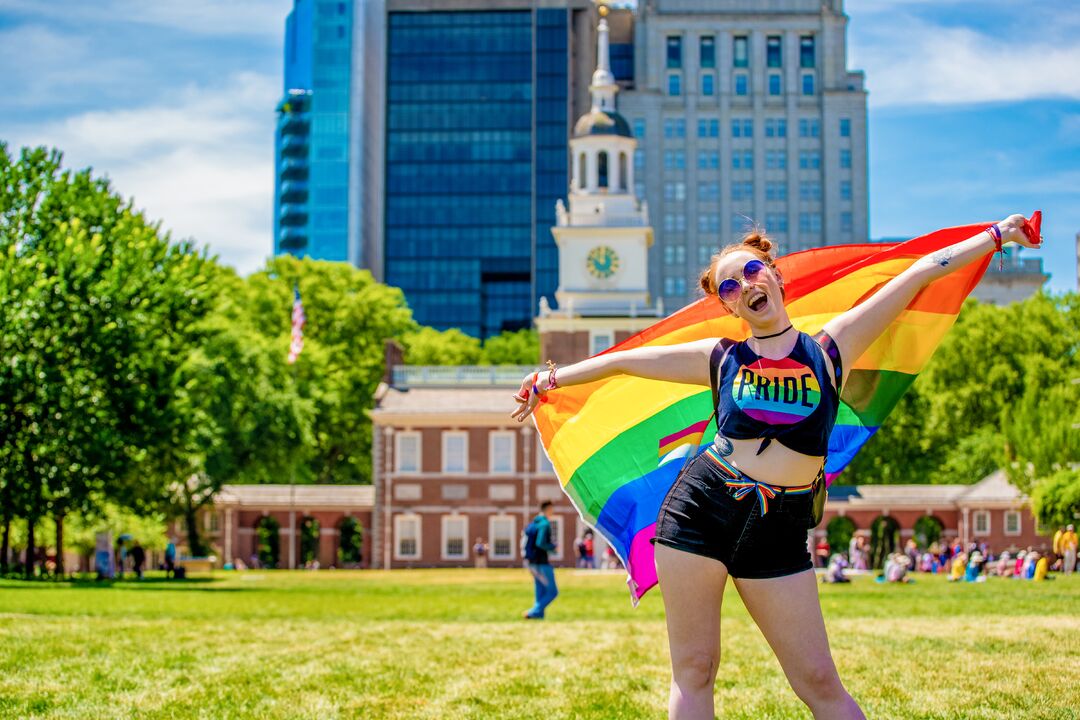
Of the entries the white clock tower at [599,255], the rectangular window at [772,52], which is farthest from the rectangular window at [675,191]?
the white clock tower at [599,255]

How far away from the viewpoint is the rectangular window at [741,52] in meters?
138

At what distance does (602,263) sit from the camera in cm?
6544

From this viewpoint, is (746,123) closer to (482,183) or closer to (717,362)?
(482,183)

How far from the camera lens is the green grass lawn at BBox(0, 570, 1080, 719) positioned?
9.23m

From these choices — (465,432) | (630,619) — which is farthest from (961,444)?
(630,619)

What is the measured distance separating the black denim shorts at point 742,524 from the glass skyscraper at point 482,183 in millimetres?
126672

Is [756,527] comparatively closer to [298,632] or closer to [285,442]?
[298,632]

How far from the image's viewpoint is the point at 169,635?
49.7ft

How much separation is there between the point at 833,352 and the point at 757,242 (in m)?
0.61

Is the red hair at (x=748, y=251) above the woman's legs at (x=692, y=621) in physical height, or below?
above

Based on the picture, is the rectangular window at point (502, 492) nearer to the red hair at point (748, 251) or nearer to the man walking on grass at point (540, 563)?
the man walking on grass at point (540, 563)

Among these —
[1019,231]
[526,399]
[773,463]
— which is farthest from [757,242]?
[526,399]

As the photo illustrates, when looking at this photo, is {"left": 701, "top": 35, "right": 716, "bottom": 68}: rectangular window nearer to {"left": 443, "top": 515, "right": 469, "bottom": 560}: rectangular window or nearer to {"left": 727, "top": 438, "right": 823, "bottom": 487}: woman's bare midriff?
{"left": 443, "top": 515, "right": 469, "bottom": 560}: rectangular window

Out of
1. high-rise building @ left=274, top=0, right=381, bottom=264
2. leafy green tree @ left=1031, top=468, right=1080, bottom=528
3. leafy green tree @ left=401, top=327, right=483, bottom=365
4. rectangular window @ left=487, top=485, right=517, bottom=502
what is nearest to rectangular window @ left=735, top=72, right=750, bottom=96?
high-rise building @ left=274, top=0, right=381, bottom=264
